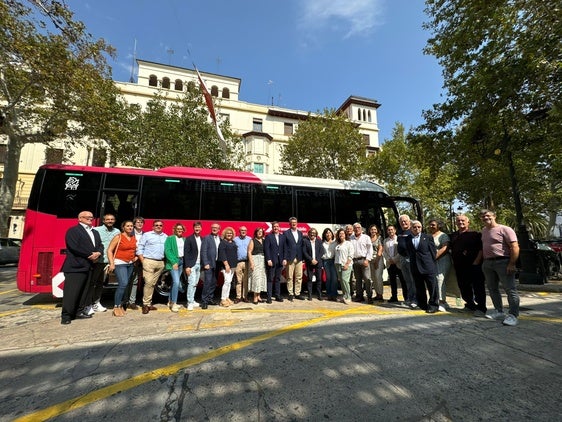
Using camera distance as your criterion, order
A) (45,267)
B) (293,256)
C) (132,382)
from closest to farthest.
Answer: (132,382)
(45,267)
(293,256)

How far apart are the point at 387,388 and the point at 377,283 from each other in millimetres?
4413

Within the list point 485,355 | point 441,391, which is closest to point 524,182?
point 485,355

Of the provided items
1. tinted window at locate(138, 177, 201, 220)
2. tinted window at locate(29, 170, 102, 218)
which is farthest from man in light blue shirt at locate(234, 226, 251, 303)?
tinted window at locate(29, 170, 102, 218)

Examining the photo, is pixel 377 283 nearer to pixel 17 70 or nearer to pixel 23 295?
pixel 23 295

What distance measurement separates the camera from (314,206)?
8375 mm

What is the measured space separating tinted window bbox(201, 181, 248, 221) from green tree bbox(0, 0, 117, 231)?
678 centimetres

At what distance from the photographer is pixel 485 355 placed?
354 centimetres

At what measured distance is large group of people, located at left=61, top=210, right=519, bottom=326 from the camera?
5121 millimetres

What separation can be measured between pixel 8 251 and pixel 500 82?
22254 mm

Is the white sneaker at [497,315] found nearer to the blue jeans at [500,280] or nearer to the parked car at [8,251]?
the blue jeans at [500,280]

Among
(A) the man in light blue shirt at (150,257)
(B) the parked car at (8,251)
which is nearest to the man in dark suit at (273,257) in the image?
(A) the man in light blue shirt at (150,257)

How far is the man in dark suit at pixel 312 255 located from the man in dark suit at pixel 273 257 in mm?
631

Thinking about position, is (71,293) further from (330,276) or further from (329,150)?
(329,150)

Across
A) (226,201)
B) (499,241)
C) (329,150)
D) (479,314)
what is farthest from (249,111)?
(479,314)
